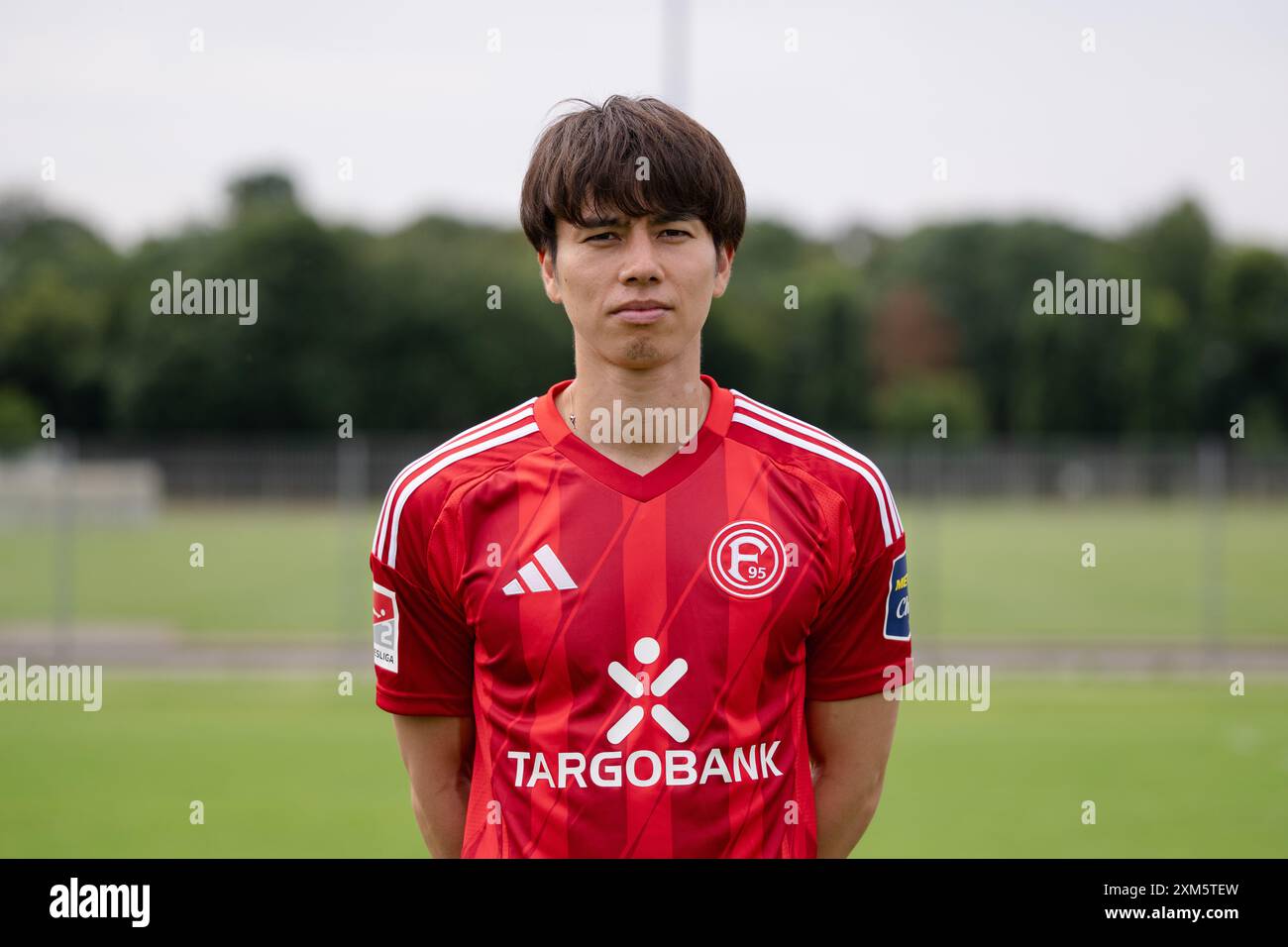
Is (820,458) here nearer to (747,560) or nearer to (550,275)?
(747,560)

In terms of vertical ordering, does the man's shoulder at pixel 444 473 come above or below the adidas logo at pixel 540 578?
above

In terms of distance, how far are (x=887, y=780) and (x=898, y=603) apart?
19.1 ft

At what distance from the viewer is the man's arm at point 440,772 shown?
2627 millimetres

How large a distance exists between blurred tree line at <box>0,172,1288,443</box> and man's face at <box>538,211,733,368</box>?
37.5 meters

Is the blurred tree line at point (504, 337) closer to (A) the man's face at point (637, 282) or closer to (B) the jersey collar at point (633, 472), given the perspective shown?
(B) the jersey collar at point (633, 472)

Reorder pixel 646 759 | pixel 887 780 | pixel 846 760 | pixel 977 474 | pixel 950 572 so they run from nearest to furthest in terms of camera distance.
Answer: pixel 646 759 → pixel 846 760 → pixel 887 780 → pixel 950 572 → pixel 977 474

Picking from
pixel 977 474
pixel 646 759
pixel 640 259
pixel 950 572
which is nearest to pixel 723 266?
pixel 640 259

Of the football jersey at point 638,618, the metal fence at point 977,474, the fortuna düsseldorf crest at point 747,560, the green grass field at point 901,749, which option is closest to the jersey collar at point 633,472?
the football jersey at point 638,618

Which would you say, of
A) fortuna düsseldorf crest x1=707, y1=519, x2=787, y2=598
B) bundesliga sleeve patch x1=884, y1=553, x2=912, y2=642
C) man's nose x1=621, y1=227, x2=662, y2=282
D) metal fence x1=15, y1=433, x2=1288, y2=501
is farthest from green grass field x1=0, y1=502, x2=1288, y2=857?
metal fence x1=15, y1=433, x2=1288, y2=501

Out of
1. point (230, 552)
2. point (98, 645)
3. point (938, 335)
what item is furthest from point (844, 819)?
point (938, 335)

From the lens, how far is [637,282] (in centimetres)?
232

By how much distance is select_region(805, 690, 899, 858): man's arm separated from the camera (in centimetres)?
263

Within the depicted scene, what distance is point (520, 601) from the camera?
234cm

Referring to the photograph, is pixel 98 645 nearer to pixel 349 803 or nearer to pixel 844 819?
pixel 349 803
